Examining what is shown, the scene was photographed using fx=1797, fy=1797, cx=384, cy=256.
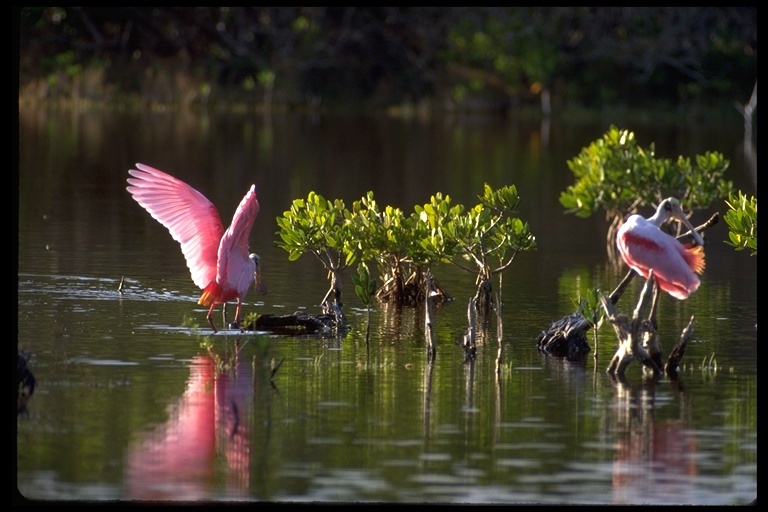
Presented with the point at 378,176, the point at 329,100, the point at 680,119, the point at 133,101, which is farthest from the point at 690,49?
the point at 378,176

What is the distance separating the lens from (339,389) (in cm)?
1342

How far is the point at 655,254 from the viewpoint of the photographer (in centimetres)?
1395

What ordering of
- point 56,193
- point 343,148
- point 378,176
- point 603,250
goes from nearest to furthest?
point 603,250 → point 56,193 → point 378,176 → point 343,148

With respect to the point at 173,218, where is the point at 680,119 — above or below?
above

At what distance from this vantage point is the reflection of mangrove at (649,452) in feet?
35.1

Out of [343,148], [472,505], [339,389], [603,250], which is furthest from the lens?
[343,148]

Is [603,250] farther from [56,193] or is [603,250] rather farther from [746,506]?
[746,506]

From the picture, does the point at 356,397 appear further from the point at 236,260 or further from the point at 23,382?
the point at 236,260

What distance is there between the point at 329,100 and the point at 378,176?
36.8 metres

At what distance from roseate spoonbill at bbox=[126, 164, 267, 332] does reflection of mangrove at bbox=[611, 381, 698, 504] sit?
373 centimetres

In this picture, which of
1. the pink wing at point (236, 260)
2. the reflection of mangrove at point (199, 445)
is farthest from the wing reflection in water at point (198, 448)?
the pink wing at point (236, 260)

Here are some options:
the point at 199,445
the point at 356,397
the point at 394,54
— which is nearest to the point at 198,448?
the point at 199,445
